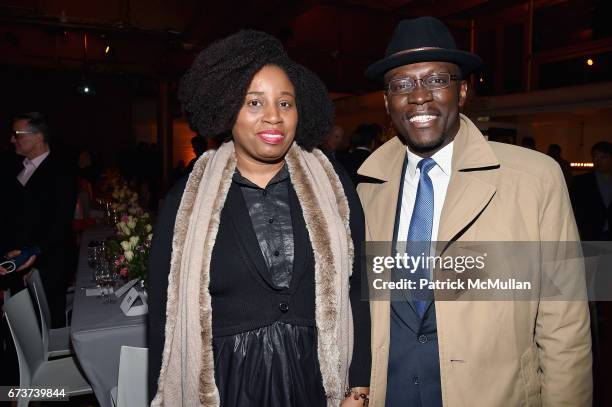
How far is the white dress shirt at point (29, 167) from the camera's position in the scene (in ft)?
13.5

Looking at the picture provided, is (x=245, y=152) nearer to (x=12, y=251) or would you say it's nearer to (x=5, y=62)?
(x=12, y=251)

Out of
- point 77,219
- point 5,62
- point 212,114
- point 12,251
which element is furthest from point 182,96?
point 5,62

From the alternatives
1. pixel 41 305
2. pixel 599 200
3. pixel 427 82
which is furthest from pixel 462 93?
pixel 599 200

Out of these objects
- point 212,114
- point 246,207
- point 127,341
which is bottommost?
point 127,341

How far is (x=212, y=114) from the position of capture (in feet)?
5.41

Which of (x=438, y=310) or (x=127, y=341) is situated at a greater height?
(x=438, y=310)

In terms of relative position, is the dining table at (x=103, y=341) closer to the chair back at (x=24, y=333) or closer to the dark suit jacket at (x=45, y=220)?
the chair back at (x=24, y=333)

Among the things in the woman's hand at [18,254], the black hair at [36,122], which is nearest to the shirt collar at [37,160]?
the black hair at [36,122]

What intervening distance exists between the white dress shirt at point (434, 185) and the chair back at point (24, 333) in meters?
2.21

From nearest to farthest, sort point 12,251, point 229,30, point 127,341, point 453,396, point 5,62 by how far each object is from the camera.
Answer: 1. point 453,396
2. point 127,341
3. point 12,251
4. point 229,30
5. point 5,62

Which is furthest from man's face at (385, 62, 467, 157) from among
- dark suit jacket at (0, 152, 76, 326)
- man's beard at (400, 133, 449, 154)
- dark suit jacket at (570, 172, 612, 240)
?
dark suit jacket at (570, 172, 612, 240)

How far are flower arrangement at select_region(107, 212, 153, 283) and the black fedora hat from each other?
5.65 ft

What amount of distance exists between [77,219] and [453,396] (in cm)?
527

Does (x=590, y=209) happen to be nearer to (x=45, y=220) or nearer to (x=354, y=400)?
(x=354, y=400)
